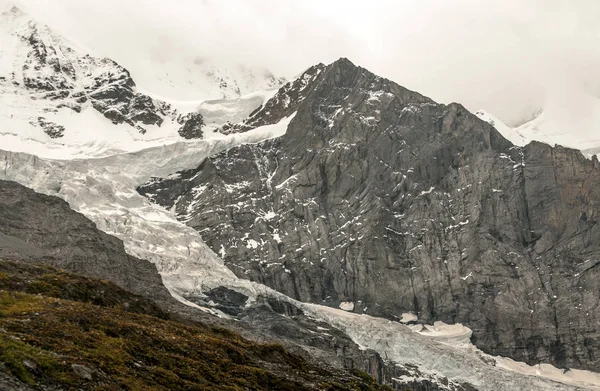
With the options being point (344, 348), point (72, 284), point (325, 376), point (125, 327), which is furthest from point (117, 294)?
point (344, 348)

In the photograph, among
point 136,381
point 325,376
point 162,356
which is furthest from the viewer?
point 325,376

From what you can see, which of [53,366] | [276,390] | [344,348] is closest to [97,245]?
[344,348]

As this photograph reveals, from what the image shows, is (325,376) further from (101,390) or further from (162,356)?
(101,390)

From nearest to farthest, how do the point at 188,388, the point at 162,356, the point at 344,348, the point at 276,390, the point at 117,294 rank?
the point at 188,388 → the point at 162,356 → the point at 276,390 → the point at 117,294 → the point at 344,348

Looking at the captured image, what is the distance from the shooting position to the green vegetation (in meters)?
40.4

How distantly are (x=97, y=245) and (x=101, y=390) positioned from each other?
16079 cm

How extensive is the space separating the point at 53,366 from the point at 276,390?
20.7 meters

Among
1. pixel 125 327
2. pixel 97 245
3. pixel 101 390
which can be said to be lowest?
pixel 101 390

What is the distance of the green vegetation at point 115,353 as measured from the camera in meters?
40.4

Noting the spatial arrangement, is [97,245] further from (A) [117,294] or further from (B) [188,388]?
(B) [188,388]

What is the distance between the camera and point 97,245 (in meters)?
196

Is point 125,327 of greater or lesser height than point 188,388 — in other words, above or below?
above

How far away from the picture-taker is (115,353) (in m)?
47.1

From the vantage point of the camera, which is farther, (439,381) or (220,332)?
(439,381)
